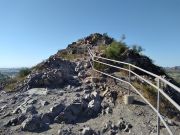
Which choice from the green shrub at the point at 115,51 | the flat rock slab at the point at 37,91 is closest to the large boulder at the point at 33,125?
the flat rock slab at the point at 37,91

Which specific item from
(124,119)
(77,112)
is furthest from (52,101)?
(124,119)

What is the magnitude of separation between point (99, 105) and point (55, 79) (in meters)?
Answer: 4.40

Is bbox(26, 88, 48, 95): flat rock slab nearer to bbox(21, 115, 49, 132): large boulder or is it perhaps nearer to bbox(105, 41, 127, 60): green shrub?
bbox(21, 115, 49, 132): large boulder

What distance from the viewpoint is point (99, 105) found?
433 inches

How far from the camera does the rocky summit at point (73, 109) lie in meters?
9.21

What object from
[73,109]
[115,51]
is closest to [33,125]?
[73,109]

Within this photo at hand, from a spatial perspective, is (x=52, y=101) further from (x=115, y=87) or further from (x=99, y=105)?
(x=115, y=87)

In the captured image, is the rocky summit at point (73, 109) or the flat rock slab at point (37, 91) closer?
the rocky summit at point (73, 109)

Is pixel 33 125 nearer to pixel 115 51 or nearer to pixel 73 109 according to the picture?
pixel 73 109

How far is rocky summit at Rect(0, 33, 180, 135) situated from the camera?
9211mm

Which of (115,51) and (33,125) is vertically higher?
(115,51)

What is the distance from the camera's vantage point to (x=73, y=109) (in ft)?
34.9

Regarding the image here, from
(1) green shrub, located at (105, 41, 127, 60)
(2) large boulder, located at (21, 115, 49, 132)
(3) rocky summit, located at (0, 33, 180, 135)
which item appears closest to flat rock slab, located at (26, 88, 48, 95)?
(3) rocky summit, located at (0, 33, 180, 135)

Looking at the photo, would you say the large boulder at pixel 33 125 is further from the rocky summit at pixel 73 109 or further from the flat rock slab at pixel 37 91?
the flat rock slab at pixel 37 91
